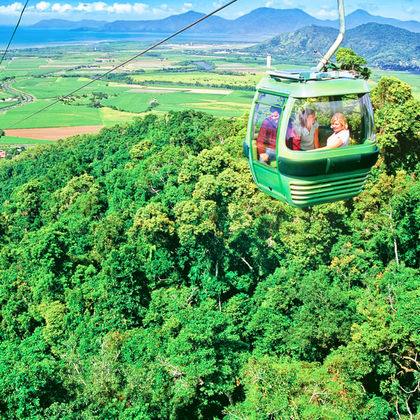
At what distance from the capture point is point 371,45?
4284 inches

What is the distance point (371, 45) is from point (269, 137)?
112 m

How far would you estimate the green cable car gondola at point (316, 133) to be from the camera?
9.66m

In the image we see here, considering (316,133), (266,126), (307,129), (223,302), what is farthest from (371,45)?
(307,129)

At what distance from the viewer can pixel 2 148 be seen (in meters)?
94.3

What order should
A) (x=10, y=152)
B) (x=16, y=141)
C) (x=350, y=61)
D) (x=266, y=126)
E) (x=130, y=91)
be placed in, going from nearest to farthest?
(x=266, y=126) < (x=350, y=61) < (x=10, y=152) < (x=16, y=141) < (x=130, y=91)

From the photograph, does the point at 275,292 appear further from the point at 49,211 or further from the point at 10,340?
the point at 49,211

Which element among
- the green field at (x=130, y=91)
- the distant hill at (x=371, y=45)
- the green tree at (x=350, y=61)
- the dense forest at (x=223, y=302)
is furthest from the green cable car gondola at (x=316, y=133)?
the distant hill at (x=371, y=45)

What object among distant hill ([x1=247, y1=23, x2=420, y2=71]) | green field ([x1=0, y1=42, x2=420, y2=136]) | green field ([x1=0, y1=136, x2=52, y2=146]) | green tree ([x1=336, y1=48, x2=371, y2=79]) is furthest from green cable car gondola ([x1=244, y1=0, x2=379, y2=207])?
green field ([x1=0, y1=136, x2=52, y2=146])

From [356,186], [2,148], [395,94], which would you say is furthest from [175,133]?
[2,148]

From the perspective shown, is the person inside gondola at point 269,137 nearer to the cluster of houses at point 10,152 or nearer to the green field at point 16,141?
the cluster of houses at point 10,152

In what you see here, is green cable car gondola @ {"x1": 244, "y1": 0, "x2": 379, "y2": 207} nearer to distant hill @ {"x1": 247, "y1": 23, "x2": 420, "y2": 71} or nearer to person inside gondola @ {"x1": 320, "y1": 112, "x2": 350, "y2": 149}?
person inside gondola @ {"x1": 320, "y1": 112, "x2": 350, "y2": 149}

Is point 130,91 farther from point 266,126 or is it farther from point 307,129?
point 307,129

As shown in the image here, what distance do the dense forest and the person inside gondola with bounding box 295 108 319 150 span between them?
41.0 feet

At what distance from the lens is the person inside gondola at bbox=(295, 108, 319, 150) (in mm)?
9766
